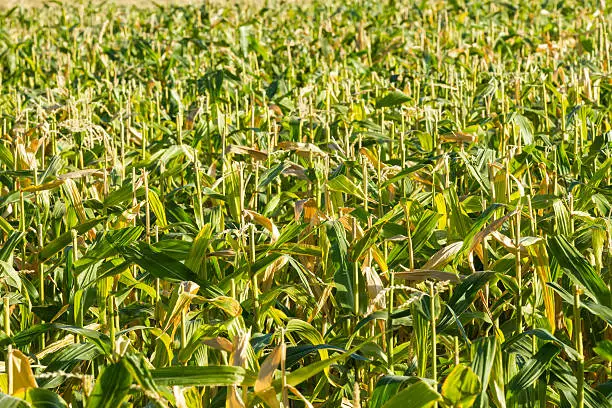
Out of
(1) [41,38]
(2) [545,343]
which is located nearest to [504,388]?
(2) [545,343]

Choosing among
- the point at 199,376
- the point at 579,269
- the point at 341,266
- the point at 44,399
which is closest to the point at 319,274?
the point at 341,266

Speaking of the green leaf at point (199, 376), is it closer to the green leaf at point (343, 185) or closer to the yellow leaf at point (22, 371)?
the yellow leaf at point (22, 371)

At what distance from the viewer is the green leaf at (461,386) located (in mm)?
1299

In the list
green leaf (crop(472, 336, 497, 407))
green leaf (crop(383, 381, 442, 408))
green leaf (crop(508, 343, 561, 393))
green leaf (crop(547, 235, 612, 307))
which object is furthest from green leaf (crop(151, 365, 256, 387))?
green leaf (crop(547, 235, 612, 307))

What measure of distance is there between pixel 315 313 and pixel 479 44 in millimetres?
4464

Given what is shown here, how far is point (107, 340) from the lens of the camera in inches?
64.1

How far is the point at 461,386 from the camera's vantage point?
1314 millimetres

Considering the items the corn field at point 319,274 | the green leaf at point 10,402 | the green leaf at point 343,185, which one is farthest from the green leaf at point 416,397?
the green leaf at point 343,185

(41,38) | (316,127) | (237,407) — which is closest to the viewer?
(237,407)

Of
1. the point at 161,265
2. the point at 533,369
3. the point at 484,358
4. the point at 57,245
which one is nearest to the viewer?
the point at 484,358

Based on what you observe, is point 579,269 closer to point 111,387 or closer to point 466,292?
point 466,292

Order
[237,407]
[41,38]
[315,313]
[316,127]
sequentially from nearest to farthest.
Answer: [237,407] → [315,313] → [316,127] → [41,38]

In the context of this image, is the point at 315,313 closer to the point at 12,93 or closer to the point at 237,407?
the point at 237,407

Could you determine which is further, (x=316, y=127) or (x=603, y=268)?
(x=316, y=127)
